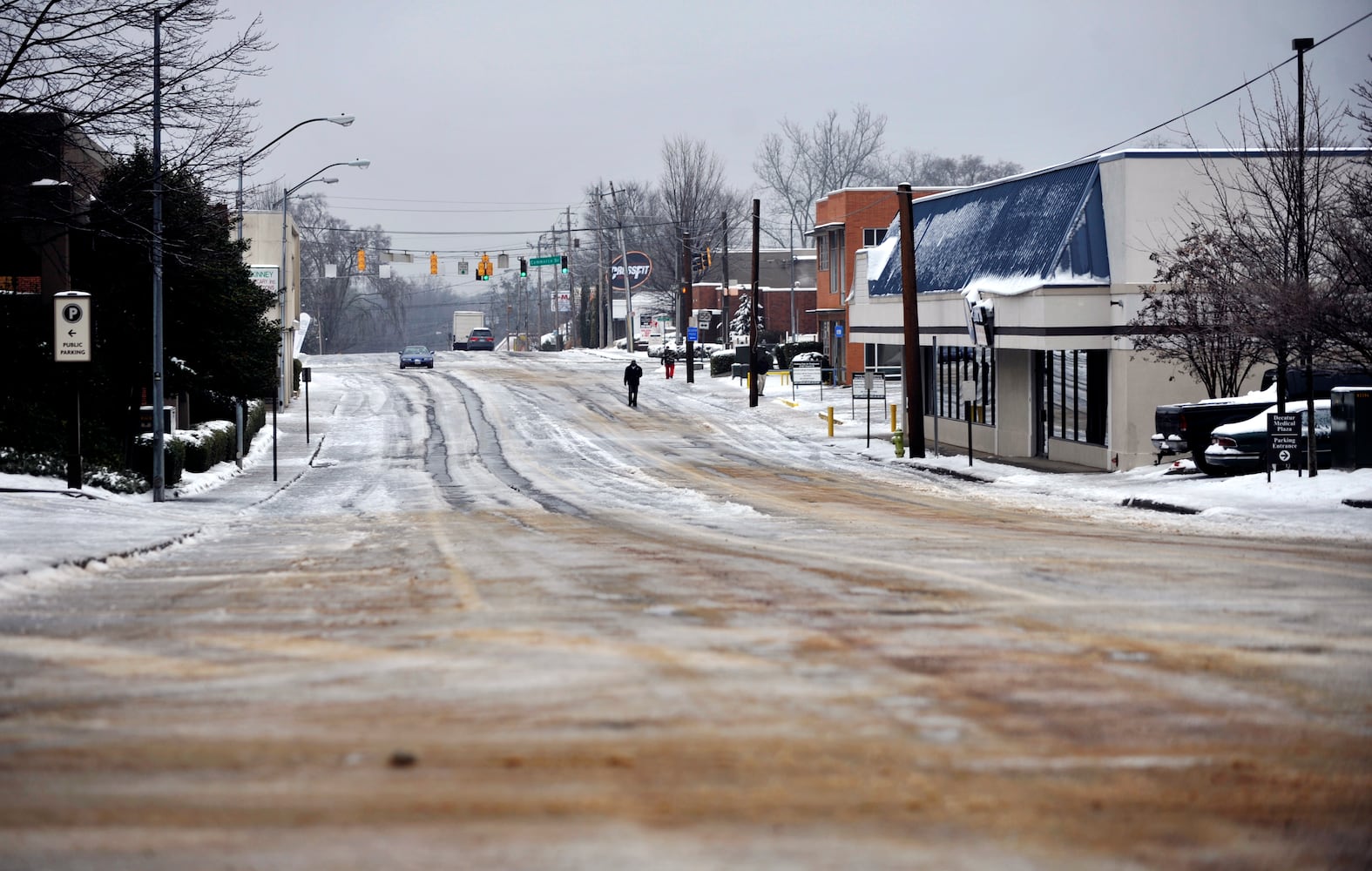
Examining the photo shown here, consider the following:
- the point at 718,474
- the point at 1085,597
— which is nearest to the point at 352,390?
the point at 718,474

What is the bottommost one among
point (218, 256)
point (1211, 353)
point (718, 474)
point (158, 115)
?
point (718, 474)

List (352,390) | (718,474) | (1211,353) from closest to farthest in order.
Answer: (1211,353), (718,474), (352,390)

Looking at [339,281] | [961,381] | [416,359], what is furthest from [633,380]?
[339,281]

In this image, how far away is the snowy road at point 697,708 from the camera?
16.7 feet

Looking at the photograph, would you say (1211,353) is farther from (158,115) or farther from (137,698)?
(137,698)

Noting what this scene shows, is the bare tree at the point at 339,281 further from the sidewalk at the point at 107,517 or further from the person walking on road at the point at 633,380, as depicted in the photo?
the sidewalk at the point at 107,517

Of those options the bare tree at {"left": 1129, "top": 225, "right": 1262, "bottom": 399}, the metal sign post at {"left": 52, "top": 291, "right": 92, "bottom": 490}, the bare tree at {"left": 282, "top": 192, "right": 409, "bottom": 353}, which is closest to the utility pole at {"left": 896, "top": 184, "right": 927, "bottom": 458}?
the bare tree at {"left": 1129, "top": 225, "right": 1262, "bottom": 399}

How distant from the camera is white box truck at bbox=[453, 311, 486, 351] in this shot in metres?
112

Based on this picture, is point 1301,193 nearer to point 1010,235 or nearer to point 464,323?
point 1010,235

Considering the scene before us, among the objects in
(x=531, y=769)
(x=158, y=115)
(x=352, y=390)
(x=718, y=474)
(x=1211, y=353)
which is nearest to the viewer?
(x=531, y=769)

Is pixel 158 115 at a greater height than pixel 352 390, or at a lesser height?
greater

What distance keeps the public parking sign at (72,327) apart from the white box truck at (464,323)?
3518 inches

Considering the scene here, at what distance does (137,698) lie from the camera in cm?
718

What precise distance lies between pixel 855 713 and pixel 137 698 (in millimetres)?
3655
